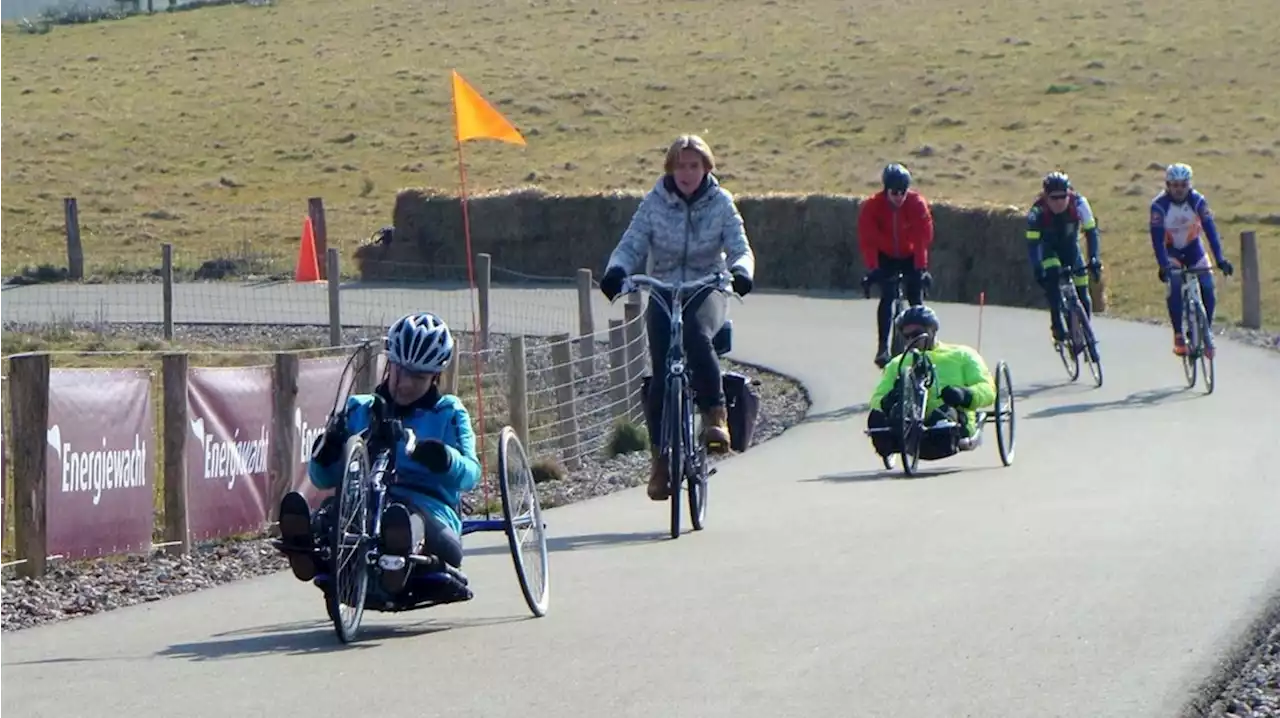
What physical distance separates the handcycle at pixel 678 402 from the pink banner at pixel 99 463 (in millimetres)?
2551

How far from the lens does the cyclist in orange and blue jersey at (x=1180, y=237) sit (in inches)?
752

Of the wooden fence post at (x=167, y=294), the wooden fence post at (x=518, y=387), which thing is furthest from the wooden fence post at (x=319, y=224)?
the wooden fence post at (x=518, y=387)

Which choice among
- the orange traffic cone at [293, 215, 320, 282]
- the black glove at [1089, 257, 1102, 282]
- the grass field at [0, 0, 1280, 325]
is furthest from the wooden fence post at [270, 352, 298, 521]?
the grass field at [0, 0, 1280, 325]

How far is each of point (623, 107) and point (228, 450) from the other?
5034 centimetres

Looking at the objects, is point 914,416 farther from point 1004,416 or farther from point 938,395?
point 1004,416

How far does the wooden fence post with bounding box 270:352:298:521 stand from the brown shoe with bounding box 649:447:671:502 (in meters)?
2.48

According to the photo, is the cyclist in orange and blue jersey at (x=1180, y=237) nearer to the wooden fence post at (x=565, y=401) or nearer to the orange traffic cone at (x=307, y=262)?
the wooden fence post at (x=565, y=401)

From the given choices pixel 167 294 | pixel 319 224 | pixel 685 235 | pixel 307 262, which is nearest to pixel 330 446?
pixel 685 235

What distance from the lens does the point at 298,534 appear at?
7.89 m

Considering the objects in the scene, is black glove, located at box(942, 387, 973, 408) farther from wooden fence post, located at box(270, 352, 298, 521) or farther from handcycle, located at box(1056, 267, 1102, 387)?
handcycle, located at box(1056, 267, 1102, 387)

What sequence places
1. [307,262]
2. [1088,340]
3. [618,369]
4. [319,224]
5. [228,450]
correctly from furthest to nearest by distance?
[319,224] → [307,262] → [1088,340] → [618,369] → [228,450]

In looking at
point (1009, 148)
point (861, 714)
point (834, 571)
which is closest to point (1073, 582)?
point (834, 571)

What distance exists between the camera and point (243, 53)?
76.2 metres

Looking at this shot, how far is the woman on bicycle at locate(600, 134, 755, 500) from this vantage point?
1131 cm
